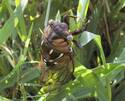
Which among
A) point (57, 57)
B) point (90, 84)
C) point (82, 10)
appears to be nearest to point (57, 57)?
point (57, 57)

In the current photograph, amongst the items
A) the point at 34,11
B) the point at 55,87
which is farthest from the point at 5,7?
the point at 55,87

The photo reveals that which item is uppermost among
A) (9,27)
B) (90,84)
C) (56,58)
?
(9,27)

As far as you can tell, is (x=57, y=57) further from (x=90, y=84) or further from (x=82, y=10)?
(x=82, y=10)

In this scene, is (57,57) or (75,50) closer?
(57,57)

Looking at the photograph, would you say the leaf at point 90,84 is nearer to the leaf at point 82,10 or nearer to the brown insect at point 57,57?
the brown insect at point 57,57

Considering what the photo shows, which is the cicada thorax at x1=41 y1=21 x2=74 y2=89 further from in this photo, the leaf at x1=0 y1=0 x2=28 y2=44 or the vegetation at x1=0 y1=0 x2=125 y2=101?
the leaf at x1=0 y1=0 x2=28 y2=44

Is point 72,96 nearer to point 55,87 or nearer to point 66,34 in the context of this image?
point 55,87

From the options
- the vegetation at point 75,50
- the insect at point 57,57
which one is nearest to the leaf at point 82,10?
the vegetation at point 75,50

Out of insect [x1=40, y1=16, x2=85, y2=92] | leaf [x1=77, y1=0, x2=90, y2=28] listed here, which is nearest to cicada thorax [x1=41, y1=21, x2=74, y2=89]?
insect [x1=40, y1=16, x2=85, y2=92]
